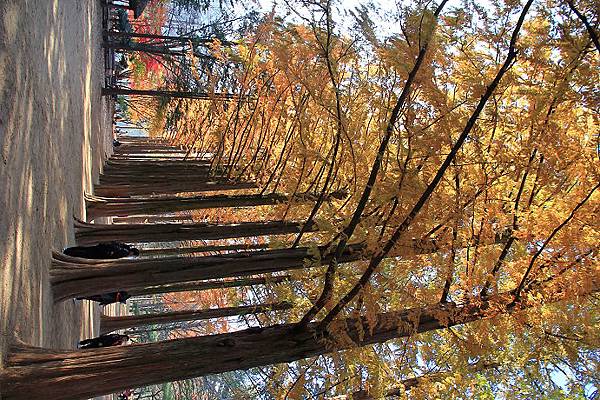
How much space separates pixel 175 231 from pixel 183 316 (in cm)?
170

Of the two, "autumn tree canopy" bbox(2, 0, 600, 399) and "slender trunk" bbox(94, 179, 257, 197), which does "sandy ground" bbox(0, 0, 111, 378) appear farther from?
"slender trunk" bbox(94, 179, 257, 197)

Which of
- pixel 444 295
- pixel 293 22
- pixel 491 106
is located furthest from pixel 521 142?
pixel 293 22

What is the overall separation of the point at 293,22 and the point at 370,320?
3.20 meters

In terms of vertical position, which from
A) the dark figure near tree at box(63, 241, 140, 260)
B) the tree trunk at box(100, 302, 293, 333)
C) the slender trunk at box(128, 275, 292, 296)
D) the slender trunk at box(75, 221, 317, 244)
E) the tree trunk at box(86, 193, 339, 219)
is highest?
the tree trunk at box(86, 193, 339, 219)

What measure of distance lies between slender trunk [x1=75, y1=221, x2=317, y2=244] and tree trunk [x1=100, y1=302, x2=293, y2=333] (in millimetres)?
928

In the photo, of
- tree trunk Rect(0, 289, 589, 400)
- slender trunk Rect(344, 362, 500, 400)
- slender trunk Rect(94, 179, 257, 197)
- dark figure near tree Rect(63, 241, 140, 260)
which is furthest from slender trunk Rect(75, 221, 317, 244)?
slender trunk Rect(344, 362, 500, 400)

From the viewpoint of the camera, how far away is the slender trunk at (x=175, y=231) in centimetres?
614

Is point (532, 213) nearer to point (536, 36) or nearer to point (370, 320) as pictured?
point (536, 36)

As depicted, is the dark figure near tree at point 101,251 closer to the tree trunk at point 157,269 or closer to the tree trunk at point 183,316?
the tree trunk at point 157,269

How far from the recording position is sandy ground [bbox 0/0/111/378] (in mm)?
3531

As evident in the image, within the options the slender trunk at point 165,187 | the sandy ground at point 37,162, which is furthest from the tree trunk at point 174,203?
the slender trunk at point 165,187

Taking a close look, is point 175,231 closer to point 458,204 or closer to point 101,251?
point 101,251

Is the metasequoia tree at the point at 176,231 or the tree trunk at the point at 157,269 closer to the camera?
the tree trunk at the point at 157,269

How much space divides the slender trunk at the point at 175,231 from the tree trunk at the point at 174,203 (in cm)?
58
